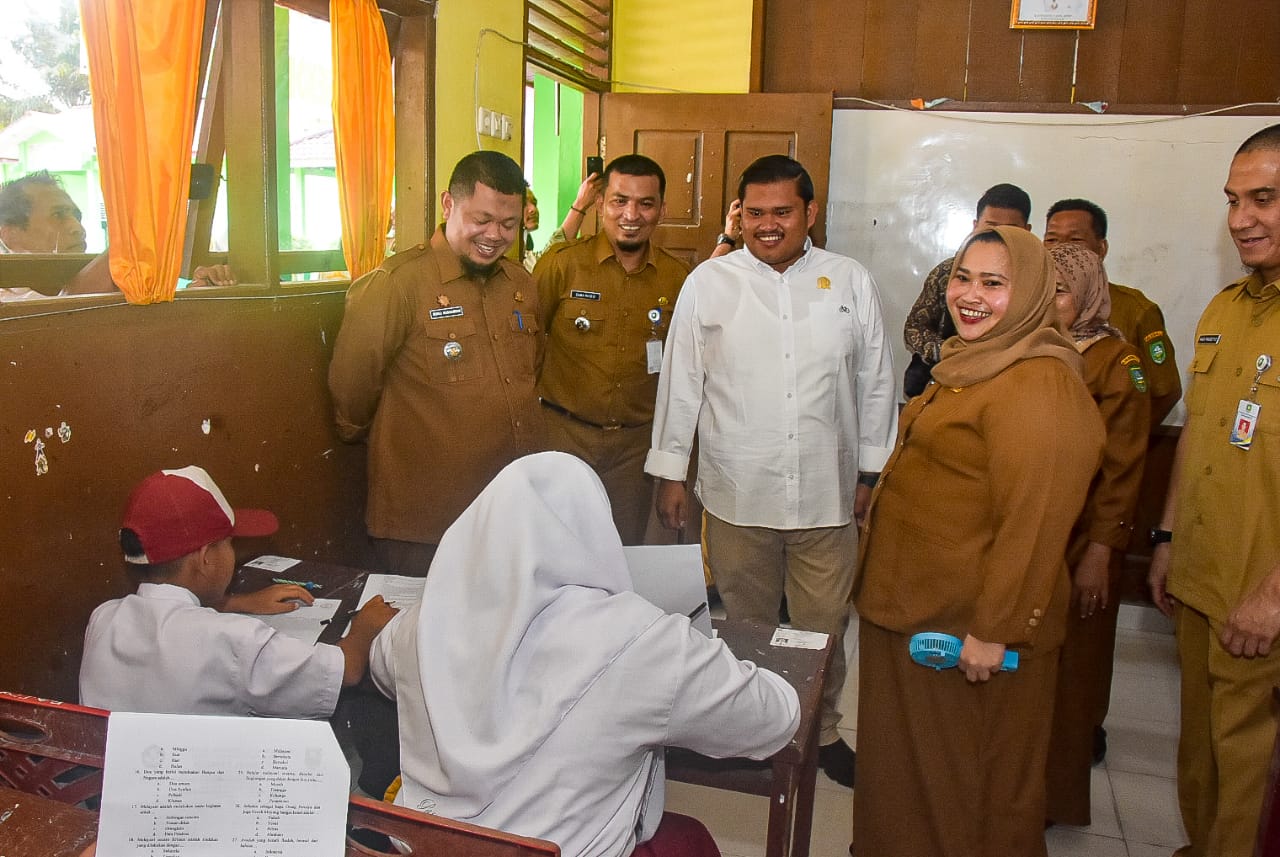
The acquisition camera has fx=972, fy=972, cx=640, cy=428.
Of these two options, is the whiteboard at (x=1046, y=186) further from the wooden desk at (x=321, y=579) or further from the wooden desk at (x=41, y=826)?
the wooden desk at (x=41, y=826)

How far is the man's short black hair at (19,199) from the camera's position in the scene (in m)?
2.01

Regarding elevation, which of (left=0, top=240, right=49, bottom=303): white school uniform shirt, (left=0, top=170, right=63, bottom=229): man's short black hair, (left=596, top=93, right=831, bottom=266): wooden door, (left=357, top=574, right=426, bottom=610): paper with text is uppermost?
(left=596, top=93, right=831, bottom=266): wooden door

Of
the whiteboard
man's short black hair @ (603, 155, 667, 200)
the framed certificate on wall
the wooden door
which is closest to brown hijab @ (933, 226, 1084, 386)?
man's short black hair @ (603, 155, 667, 200)

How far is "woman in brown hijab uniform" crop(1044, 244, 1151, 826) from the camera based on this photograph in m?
2.32

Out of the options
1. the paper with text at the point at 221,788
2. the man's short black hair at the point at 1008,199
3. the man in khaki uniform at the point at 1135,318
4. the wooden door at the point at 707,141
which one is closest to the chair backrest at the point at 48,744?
the paper with text at the point at 221,788

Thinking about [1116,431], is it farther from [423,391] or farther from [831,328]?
[423,391]

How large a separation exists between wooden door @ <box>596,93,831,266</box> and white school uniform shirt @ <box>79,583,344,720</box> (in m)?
3.16

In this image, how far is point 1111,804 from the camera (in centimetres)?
268

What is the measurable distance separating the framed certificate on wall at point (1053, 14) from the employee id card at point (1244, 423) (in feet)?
9.07


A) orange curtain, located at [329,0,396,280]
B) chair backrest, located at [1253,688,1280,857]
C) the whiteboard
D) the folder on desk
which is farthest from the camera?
the whiteboard

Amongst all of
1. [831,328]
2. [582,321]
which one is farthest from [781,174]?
[582,321]

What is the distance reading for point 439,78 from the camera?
10.7ft

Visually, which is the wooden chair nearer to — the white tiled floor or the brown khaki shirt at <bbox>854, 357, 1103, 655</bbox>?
the brown khaki shirt at <bbox>854, 357, 1103, 655</bbox>

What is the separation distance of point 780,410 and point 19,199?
1.82 meters
